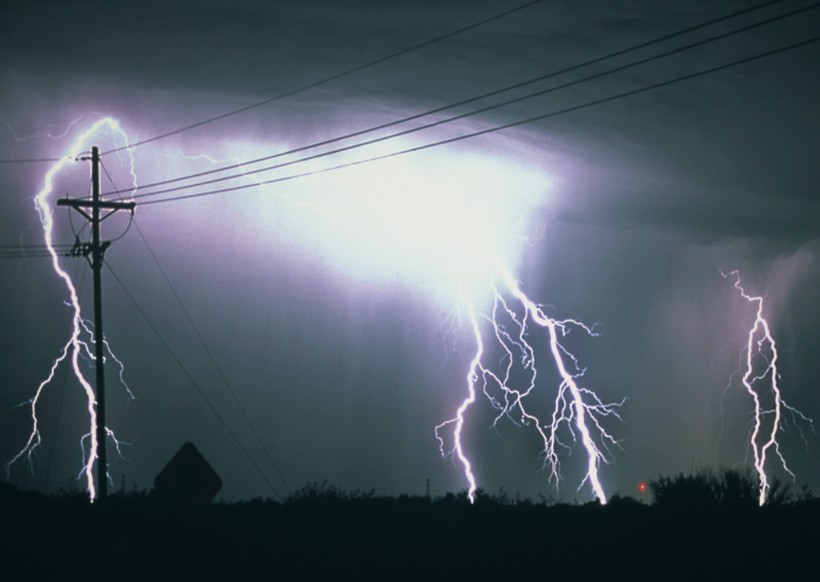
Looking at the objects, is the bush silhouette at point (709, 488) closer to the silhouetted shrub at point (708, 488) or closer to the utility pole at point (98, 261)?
the silhouetted shrub at point (708, 488)

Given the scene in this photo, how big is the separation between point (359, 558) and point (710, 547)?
18.9ft

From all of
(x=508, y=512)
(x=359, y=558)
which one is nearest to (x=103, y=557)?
(x=359, y=558)

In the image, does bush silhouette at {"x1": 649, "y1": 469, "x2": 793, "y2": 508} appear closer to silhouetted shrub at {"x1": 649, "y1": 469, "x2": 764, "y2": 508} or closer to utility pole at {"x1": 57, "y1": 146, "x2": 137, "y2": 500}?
silhouetted shrub at {"x1": 649, "y1": 469, "x2": 764, "y2": 508}

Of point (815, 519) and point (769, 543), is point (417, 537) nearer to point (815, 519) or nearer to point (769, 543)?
point (769, 543)

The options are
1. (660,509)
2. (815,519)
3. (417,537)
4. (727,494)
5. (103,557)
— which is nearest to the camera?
(103,557)

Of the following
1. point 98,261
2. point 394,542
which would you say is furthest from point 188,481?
point 98,261

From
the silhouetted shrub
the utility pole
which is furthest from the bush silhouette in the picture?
the utility pole

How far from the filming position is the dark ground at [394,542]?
16.8m

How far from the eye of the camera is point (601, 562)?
17.6 m

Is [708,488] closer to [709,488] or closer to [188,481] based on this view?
[709,488]

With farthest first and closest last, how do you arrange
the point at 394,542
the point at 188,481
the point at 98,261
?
the point at 98,261
the point at 394,542
the point at 188,481

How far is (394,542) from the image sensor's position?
18406 mm

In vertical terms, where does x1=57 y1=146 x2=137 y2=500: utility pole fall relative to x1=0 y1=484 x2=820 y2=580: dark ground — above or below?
above

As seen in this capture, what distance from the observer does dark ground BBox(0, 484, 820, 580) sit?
55.2 feet
